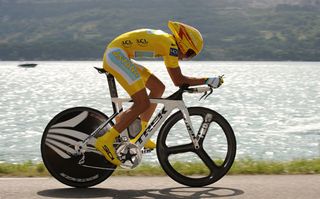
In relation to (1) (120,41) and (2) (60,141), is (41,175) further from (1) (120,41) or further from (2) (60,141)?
(1) (120,41)

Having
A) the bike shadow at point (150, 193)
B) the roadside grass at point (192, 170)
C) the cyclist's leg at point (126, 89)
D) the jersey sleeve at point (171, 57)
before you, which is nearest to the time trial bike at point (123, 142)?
the cyclist's leg at point (126, 89)

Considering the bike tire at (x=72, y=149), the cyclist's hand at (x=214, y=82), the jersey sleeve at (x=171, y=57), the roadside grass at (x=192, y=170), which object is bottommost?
the roadside grass at (x=192, y=170)

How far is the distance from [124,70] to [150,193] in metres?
1.49

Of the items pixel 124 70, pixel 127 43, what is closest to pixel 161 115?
pixel 124 70

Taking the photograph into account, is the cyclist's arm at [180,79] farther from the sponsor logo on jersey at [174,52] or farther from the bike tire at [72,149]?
the bike tire at [72,149]

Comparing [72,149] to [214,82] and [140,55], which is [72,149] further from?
[214,82]

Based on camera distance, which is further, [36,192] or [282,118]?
[282,118]

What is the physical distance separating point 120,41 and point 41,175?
2.30 m

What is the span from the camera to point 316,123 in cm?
6819

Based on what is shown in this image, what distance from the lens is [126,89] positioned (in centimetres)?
727

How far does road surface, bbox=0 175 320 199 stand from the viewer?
6.81m

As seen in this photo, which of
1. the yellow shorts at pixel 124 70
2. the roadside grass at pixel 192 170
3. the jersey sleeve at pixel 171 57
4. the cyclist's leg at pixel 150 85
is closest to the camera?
the jersey sleeve at pixel 171 57

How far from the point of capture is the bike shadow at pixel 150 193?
6846 millimetres

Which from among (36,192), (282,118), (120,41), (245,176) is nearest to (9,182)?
(36,192)
